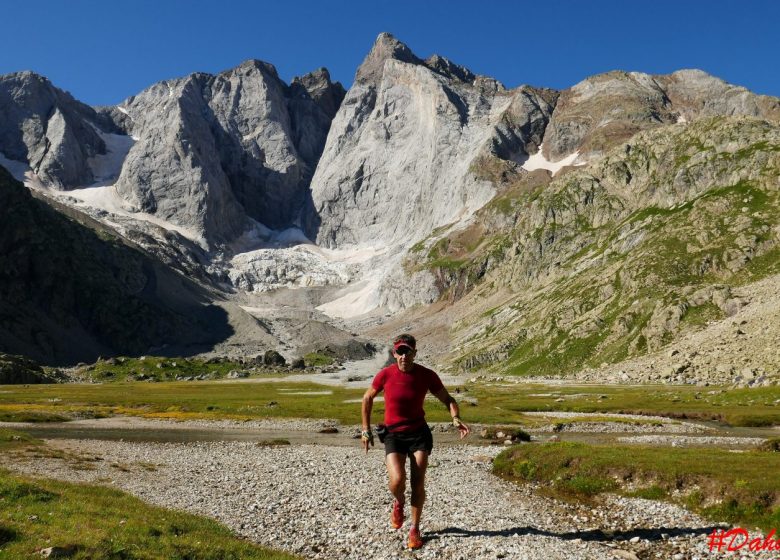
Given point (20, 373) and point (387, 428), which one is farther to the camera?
point (20, 373)

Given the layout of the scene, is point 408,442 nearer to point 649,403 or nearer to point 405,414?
point 405,414

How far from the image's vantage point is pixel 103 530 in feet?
54.5

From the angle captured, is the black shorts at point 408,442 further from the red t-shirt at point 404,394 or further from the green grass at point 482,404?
the green grass at point 482,404

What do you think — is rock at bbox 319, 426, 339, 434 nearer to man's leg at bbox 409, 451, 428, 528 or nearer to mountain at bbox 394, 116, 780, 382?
man's leg at bbox 409, 451, 428, 528

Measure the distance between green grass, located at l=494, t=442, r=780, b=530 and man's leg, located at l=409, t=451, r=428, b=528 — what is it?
11457mm

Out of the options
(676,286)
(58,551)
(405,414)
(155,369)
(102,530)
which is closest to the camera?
(58,551)

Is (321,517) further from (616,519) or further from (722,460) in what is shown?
(722,460)

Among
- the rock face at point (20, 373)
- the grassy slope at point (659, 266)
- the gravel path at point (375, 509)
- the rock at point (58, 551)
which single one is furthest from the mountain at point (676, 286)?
the rock face at point (20, 373)

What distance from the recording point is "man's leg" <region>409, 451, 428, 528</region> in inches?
640

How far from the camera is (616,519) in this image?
20.8 m

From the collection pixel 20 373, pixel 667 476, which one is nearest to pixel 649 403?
pixel 667 476

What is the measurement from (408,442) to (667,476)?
14771 millimetres

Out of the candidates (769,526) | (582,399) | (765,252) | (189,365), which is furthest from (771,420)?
(189,365)

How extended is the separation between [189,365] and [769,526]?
18465cm
